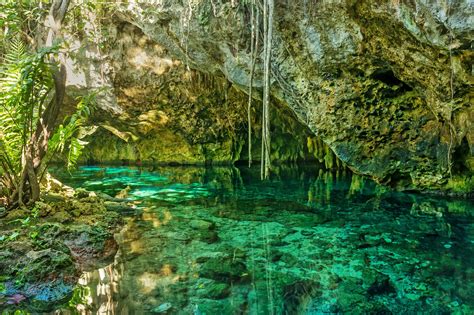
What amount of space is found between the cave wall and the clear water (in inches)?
31.9

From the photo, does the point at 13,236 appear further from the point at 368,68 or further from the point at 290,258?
the point at 368,68

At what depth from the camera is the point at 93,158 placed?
14164mm

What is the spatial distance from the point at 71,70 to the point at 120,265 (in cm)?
849

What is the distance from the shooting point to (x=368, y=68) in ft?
18.7

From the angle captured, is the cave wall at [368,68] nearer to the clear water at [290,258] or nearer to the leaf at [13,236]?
the clear water at [290,258]

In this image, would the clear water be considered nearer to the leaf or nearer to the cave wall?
the cave wall

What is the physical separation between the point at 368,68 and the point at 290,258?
11.6 feet

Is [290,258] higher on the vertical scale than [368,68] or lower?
lower

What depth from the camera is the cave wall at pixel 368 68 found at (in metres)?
4.52

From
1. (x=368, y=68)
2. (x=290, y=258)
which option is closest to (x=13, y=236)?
(x=290, y=258)

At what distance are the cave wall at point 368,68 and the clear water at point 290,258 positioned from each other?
0.81 metres

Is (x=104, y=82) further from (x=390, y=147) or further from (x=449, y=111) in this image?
(x=449, y=111)

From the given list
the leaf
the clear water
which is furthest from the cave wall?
the leaf

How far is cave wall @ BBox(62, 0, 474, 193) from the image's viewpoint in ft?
14.8
